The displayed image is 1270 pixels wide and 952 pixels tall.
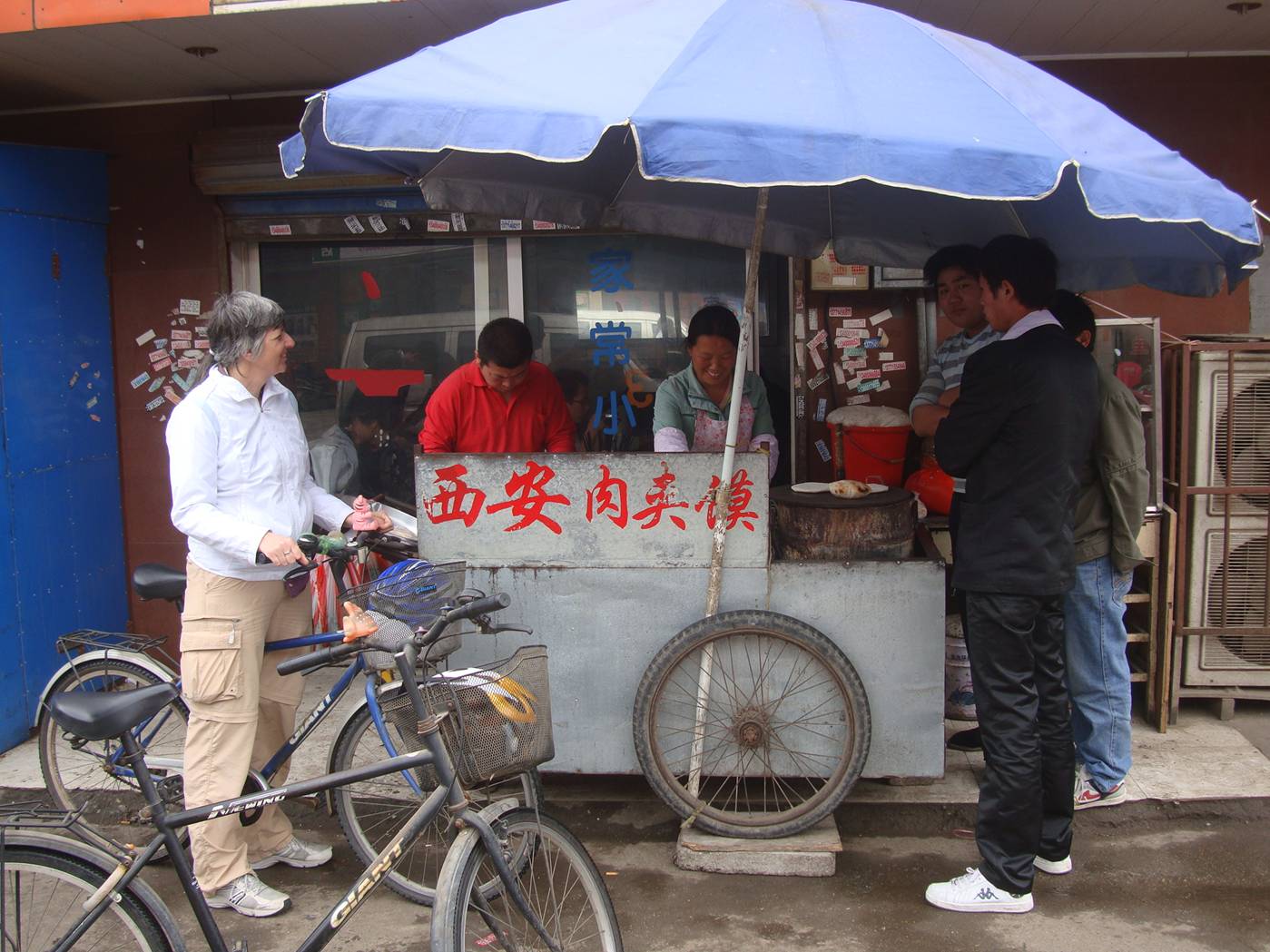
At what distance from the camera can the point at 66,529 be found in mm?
5309

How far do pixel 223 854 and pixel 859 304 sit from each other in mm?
3734

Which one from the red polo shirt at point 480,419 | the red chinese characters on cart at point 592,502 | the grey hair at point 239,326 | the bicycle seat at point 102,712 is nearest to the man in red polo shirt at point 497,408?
the red polo shirt at point 480,419

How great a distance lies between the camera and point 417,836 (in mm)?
2754

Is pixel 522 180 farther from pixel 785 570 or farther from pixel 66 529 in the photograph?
pixel 66 529

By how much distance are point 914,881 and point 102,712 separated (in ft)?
8.68

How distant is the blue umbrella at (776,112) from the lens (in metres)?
2.67

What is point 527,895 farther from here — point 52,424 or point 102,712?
point 52,424

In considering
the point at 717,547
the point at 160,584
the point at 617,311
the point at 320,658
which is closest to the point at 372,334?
the point at 617,311

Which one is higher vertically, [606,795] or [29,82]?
[29,82]

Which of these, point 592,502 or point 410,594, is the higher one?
point 592,502

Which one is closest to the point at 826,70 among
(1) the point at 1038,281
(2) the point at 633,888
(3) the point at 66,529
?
(1) the point at 1038,281

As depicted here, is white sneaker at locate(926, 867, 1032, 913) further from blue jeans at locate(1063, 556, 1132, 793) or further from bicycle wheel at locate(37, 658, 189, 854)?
bicycle wheel at locate(37, 658, 189, 854)

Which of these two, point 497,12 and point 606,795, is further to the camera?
point 497,12

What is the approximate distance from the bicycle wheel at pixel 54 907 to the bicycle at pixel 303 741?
15.3 inches
